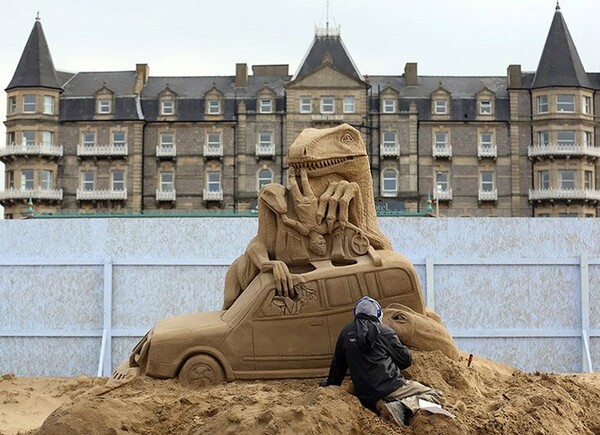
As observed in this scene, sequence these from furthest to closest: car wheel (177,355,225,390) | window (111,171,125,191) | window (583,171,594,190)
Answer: window (111,171,125,191)
window (583,171,594,190)
car wheel (177,355,225,390)

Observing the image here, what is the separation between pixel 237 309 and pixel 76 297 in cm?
588

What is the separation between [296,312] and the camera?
22.2 feet

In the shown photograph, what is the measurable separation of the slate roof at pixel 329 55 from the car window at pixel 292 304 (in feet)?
95.9

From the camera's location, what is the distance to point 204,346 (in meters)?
6.73

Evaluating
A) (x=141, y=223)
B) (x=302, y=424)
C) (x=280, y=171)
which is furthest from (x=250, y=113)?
(x=302, y=424)

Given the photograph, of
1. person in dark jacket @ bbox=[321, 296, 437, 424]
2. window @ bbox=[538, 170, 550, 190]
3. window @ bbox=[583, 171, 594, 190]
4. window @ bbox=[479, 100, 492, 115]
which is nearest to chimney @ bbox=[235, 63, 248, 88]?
window @ bbox=[479, 100, 492, 115]

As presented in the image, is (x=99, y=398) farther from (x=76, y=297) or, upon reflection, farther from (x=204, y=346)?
(x=76, y=297)

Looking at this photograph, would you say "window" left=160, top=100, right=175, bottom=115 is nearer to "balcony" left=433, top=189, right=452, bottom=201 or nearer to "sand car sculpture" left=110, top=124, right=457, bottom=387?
"balcony" left=433, top=189, right=452, bottom=201

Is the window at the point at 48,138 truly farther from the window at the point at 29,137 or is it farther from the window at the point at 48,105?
the window at the point at 48,105

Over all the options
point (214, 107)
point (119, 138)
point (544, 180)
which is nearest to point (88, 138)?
point (119, 138)

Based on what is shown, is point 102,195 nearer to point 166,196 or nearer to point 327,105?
point 166,196

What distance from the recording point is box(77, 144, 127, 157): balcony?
112ft

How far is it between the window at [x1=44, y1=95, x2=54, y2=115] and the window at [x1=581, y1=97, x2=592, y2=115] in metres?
21.8

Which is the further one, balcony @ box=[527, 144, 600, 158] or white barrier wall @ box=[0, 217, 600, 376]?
balcony @ box=[527, 144, 600, 158]
